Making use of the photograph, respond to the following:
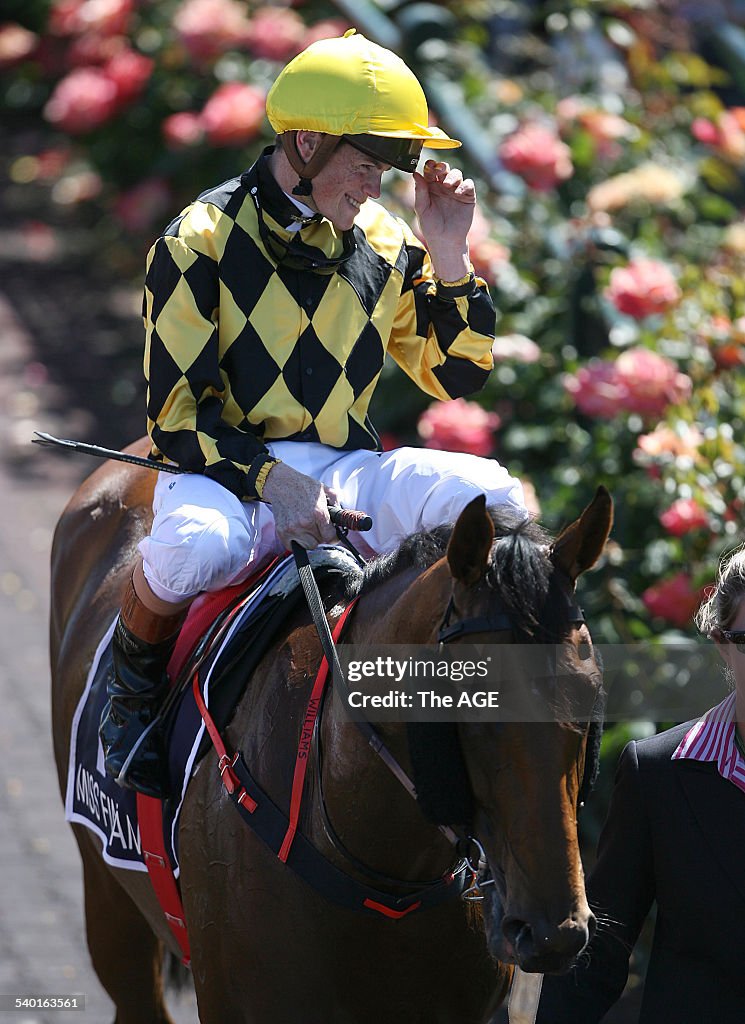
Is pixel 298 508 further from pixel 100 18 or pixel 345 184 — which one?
pixel 100 18

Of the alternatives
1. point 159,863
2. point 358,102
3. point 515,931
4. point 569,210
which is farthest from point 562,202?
point 515,931

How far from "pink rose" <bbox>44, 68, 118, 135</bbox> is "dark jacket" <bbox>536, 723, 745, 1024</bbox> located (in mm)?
6929

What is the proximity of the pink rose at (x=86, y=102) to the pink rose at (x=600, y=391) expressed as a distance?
474 centimetres

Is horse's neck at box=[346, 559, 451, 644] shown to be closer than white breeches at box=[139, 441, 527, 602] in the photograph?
Yes

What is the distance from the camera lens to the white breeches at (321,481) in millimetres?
2826

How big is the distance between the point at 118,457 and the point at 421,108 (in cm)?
97

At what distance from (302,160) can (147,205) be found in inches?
231

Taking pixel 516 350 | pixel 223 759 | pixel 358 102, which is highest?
pixel 358 102

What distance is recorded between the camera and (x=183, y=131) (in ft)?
26.0

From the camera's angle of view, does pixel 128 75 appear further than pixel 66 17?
No

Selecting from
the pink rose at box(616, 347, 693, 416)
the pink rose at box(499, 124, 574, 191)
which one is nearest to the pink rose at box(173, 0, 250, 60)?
the pink rose at box(499, 124, 574, 191)

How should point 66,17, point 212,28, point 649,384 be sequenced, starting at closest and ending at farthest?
point 649,384, point 212,28, point 66,17

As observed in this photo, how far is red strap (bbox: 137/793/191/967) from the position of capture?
9.97ft

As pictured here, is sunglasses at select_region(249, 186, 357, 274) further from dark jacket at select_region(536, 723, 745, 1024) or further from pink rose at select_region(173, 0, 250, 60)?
pink rose at select_region(173, 0, 250, 60)
